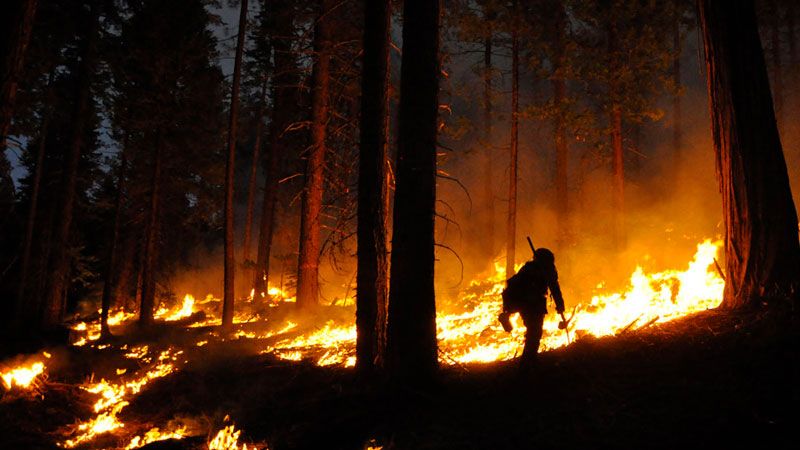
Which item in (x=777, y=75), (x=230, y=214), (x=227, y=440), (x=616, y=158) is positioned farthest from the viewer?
(x=777, y=75)

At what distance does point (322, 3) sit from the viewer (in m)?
13.4

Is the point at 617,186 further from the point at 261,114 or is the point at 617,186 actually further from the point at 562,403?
the point at 261,114

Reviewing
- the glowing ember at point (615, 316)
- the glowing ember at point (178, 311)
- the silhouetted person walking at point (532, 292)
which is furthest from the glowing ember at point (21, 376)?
the glowing ember at point (178, 311)

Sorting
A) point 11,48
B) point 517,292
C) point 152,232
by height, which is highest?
point 11,48

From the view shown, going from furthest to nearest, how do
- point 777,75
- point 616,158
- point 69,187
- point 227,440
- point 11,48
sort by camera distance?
point 777,75 → point 616,158 → point 69,187 → point 227,440 → point 11,48

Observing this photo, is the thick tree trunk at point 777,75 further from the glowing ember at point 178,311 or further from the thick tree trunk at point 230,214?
the glowing ember at point 178,311

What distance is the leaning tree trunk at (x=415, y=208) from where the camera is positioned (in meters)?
6.45

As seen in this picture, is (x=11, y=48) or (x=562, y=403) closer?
(x=562, y=403)

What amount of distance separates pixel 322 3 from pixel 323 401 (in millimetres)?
11262

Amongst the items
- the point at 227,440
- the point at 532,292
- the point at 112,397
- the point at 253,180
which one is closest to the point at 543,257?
the point at 532,292

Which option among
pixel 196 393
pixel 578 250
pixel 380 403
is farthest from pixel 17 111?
pixel 578 250

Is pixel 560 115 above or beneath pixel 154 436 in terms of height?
above

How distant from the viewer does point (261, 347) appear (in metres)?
11.9

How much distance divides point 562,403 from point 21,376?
11.2m
